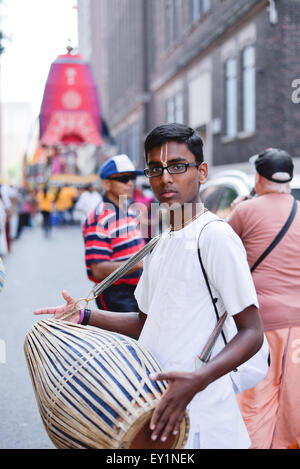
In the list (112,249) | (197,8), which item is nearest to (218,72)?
(197,8)

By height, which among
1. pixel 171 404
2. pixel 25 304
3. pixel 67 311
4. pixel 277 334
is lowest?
pixel 25 304

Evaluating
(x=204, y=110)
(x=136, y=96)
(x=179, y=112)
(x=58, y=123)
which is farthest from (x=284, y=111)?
(x=136, y=96)

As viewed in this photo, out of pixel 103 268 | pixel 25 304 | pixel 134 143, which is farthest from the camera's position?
pixel 134 143

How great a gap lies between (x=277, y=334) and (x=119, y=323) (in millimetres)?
1210

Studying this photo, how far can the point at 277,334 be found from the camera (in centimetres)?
325

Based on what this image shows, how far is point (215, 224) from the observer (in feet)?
6.39

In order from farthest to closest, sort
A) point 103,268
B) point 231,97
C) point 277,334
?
point 231,97 → point 103,268 → point 277,334

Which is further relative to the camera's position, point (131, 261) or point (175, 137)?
point (131, 261)

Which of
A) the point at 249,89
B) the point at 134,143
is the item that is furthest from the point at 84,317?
the point at 134,143

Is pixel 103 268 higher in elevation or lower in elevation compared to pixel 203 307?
lower

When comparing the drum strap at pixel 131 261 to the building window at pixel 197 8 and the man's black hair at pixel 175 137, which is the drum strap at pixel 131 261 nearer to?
the man's black hair at pixel 175 137

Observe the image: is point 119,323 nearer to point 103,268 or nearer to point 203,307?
point 203,307

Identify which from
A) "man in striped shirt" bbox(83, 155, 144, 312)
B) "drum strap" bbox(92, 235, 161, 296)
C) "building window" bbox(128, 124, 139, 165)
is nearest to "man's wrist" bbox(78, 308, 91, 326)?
"drum strap" bbox(92, 235, 161, 296)

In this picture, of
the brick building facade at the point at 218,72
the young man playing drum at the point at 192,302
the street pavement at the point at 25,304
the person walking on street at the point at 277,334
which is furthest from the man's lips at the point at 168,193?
the brick building facade at the point at 218,72
